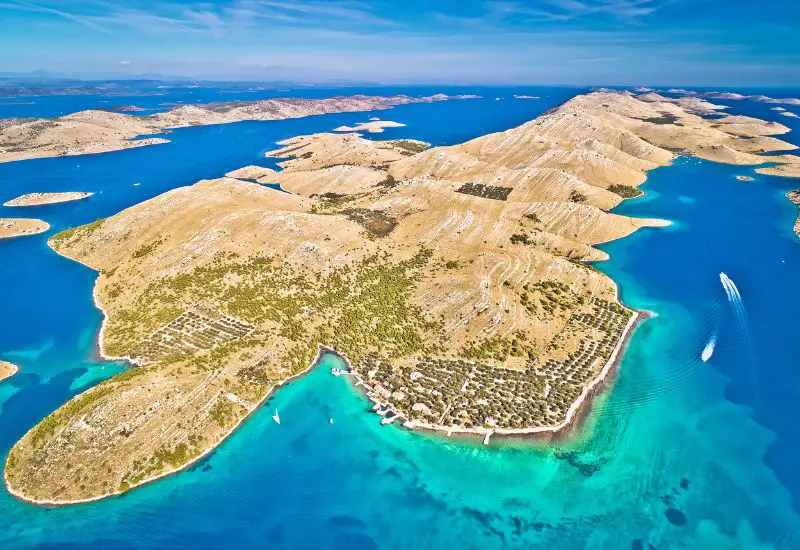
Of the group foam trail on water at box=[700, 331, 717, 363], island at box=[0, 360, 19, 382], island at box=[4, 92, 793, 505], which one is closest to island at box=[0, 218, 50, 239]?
island at box=[4, 92, 793, 505]

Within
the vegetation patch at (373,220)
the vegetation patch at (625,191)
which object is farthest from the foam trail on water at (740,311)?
the vegetation patch at (373,220)

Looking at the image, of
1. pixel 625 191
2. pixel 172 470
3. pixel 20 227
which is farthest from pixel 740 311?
pixel 20 227

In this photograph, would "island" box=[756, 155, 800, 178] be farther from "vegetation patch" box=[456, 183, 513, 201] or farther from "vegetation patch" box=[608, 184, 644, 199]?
"vegetation patch" box=[456, 183, 513, 201]

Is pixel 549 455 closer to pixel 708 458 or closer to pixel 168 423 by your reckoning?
pixel 708 458

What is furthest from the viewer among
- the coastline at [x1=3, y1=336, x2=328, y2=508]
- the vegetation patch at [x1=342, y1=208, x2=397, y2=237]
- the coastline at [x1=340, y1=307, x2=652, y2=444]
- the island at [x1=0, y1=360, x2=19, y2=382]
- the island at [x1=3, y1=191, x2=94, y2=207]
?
the island at [x1=3, y1=191, x2=94, y2=207]

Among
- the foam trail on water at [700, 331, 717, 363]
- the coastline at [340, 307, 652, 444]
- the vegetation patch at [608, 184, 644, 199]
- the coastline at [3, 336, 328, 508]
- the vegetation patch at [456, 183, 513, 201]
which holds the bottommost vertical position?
the coastline at [3, 336, 328, 508]

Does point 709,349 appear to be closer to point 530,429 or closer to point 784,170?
point 530,429

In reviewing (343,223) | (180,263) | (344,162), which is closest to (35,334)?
(180,263)
